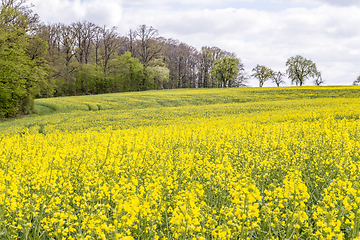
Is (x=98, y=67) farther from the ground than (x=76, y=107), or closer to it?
farther from the ground

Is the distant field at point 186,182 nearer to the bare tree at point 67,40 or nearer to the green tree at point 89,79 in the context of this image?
the green tree at point 89,79

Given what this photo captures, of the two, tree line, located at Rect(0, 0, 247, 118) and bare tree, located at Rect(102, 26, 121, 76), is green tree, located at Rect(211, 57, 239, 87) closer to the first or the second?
tree line, located at Rect(0, 0, 247, 118)

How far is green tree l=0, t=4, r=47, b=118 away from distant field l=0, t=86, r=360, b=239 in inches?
322

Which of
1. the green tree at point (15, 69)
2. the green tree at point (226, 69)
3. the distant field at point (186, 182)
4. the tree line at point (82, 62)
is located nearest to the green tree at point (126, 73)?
the tree line at point (82, 62)

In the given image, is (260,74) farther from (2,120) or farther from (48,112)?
(2,120)

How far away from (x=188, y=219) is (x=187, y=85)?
251ft

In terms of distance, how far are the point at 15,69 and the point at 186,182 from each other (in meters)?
27.6

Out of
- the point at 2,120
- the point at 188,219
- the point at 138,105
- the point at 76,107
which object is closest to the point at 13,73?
the point at 2,120

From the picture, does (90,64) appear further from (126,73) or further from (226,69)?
(226,69)

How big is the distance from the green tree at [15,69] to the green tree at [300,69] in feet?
234

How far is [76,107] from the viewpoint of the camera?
31.9 metres

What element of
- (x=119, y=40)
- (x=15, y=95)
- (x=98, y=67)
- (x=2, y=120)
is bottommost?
(x=2, y=120)

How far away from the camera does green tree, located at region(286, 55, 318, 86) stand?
237 feet

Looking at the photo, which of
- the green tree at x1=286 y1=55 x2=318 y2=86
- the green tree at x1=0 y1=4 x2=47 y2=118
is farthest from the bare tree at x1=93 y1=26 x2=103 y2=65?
the green tree at x1=286 y1=55 x2=318 y2=86
